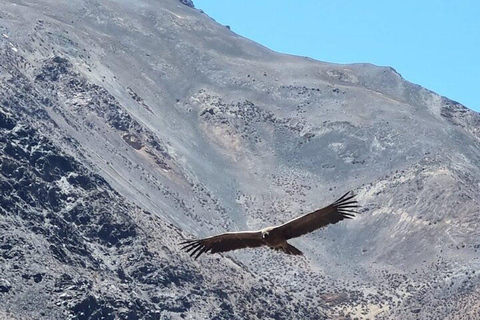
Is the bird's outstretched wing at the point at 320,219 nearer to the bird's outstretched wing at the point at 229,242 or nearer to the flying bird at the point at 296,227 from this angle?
the flying bird at the point at 296,227

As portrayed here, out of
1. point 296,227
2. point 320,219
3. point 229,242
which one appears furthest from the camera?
point 229,242

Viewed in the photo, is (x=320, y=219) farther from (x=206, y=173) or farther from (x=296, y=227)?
(x=206, y=173)

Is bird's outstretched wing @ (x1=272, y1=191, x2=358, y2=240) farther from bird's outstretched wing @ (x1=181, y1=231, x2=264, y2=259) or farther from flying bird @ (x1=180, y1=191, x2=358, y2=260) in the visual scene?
bird's outstretched wing @ (x1=181, y1=231, x2=264, y2=259)

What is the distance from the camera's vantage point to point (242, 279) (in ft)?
261

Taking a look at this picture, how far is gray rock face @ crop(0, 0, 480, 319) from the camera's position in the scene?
73875 millimetres

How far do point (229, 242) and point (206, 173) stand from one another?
85133mm

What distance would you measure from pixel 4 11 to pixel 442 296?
5869 cm

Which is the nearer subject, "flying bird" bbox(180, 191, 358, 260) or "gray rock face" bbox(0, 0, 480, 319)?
"flying bird" bbox(180, 191, 358, 260)

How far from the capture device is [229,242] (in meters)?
23.8

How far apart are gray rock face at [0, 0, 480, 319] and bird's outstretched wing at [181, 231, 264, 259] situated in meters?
38.6

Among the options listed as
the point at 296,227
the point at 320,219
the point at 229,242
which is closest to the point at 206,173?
the point at 229,242

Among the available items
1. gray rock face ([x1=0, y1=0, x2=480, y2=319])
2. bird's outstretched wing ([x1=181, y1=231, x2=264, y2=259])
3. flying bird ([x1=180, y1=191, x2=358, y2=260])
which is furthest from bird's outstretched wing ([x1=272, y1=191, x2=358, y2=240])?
gray rock face ([x1=0, y1=0, x2=480, y2=319])

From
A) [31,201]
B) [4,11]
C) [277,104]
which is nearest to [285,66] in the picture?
[277,104]

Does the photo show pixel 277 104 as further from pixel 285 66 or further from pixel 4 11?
pixel 4 11
